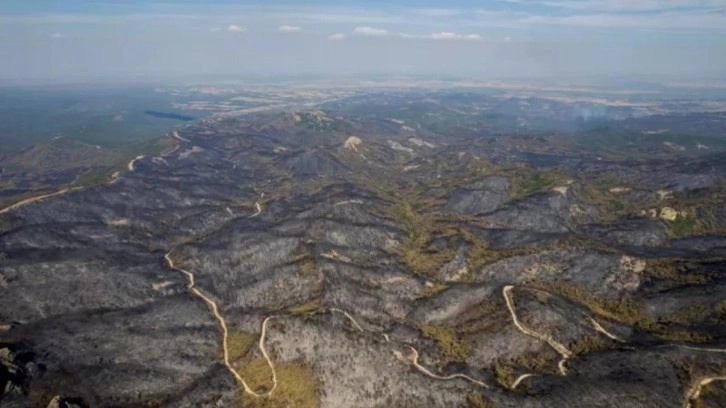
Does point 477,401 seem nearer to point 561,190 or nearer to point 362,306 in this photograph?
point 362,306

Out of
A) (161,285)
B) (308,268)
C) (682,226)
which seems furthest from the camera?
(682,226)

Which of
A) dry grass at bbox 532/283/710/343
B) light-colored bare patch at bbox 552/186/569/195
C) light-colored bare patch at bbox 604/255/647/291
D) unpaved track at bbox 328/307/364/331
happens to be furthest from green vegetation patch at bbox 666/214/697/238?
unpaved track at bbox 328/307/364/331

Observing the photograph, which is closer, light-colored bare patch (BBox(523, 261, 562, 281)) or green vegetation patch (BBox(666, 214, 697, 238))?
light-colored bare patch (BBox(523, 261, 562, 281))

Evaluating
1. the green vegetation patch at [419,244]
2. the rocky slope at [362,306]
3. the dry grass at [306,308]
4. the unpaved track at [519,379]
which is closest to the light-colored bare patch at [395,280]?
the rocky slope at [362,306]

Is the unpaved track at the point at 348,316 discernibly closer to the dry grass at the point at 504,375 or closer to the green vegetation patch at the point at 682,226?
the dry grass at the point at 504,375

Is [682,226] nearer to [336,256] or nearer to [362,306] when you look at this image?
[362,306]

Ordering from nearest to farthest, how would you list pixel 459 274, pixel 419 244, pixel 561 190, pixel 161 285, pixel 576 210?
pixel 161 285, pixel 459 274, pixel 419 244, pixel 576 210, pixel 561 190

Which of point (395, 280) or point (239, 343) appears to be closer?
point (239, 343)

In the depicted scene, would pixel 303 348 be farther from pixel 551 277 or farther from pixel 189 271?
pixel 551 277

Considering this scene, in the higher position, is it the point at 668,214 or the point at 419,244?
the point at 668,214

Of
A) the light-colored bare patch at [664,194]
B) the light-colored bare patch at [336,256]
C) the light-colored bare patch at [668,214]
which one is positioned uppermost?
the light-colored bare patch at [664,194]

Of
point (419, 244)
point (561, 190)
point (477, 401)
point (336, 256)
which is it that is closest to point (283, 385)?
point (477, 401)

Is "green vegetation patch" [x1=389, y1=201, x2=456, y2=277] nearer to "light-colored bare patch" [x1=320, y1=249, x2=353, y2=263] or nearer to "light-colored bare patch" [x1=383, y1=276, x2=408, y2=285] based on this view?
"light-colored bare patch" [x1=383, y1=276, x2=408, y2=285]

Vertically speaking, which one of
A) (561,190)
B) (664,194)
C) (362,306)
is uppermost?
(561,190)
